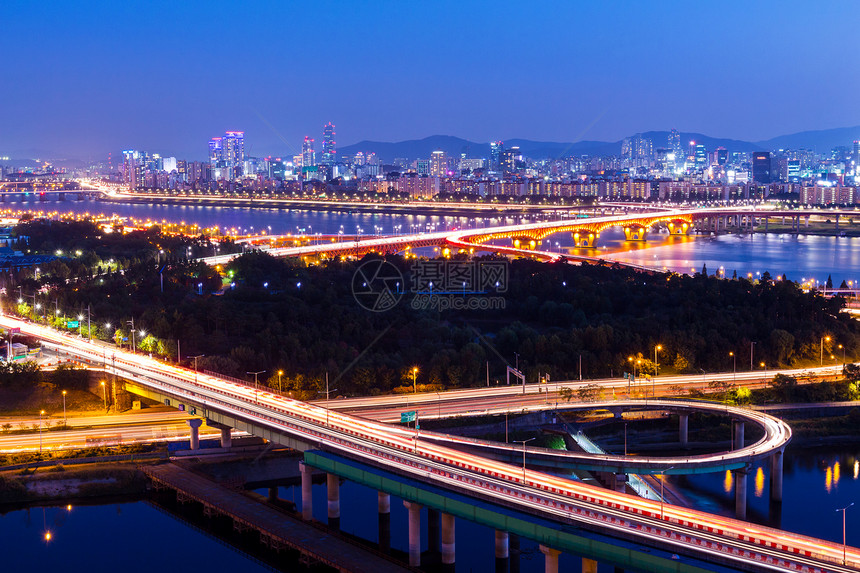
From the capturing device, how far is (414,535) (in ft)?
24.1

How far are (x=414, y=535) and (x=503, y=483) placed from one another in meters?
0.93

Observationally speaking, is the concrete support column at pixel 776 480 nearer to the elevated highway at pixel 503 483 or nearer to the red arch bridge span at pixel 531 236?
the elevated highway at pixel 503 483

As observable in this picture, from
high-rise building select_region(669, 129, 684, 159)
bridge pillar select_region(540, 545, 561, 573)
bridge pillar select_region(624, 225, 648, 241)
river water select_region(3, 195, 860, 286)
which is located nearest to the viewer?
bridge pillar select_region(540, 545, 561, 573)

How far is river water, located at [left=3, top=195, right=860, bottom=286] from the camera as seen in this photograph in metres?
27.4

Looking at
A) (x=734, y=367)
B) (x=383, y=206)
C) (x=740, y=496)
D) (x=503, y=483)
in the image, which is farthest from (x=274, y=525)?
(x=383, y=206)

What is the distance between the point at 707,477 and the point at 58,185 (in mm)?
75690

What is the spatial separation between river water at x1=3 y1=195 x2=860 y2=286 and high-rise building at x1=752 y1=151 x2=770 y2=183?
45441mm

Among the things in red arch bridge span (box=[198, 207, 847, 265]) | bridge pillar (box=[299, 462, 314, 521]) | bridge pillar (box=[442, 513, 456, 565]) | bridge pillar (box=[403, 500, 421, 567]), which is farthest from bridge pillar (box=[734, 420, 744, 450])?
red arch bridge span (box=[198, 207, 847, 265])

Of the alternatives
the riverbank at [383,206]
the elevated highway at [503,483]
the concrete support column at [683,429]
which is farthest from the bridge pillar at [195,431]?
the riverbank at [383,206]

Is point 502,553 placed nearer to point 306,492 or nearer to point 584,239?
point 306,492

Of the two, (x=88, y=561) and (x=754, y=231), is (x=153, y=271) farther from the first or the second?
(x=754, y=231)

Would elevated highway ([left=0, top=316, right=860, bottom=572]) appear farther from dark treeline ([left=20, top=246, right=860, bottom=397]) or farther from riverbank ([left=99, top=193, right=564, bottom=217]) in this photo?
riverbank ([left=99, top=193, right=564, bottom=217])

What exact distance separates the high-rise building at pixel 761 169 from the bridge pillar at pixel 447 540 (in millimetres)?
82932

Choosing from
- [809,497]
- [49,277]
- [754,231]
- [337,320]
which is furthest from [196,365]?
[754,231]
